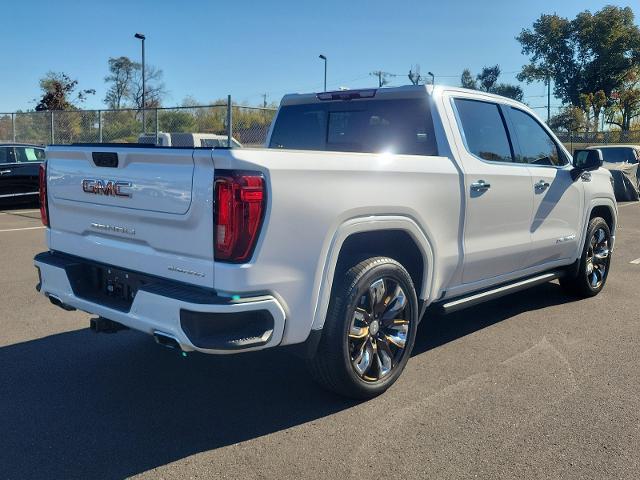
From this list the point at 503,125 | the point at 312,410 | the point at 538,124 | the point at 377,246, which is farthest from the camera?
the point at 538,124

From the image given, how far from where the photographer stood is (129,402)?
3.79 m

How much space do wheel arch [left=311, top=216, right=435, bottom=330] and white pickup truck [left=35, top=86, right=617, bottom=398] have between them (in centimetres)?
1

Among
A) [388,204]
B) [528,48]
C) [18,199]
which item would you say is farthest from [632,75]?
[388,204]

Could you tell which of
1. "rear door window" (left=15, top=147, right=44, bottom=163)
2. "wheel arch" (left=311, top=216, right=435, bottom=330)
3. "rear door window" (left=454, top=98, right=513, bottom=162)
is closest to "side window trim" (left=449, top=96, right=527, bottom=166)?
"rear door window" (left=454, top=98, right=513, bottom=162)

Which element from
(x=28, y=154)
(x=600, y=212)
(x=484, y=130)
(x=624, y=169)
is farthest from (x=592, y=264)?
(x=624, y=169)

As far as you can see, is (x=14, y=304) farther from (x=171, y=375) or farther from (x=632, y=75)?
(x=632, y=75)

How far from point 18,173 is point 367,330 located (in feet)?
39.2

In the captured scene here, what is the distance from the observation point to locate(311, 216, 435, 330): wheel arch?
11.3 feet

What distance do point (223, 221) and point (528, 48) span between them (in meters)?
57.4

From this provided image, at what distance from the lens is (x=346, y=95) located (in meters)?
5.02

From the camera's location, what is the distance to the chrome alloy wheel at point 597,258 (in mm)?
6492

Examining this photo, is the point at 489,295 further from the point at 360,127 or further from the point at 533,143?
the point at 360,127

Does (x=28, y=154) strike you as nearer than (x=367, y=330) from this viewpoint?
No

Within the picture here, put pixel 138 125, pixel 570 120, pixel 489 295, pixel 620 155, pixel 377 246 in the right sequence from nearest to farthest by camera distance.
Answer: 1. pixel 377 246
2. pixel 489 295
3. pixel 620 155
4. pixel 138 125
5. pixel 570 120
